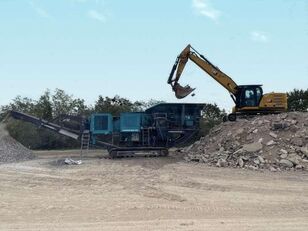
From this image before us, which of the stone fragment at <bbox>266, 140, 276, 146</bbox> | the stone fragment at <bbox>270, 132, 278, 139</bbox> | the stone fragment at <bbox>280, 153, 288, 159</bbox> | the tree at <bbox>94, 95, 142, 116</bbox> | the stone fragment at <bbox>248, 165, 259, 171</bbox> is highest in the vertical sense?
the tree at <bbox>94, 95, 142, 116</bbox>

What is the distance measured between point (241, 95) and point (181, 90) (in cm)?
458

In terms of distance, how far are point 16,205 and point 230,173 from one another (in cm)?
994

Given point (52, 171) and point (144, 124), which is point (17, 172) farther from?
point (144, 124)

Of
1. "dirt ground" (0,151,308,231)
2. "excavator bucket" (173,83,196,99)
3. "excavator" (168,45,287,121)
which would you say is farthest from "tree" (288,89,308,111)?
"dirt ground" (0,151,308,231)

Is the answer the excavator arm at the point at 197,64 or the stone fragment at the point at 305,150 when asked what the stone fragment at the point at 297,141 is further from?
the excavator arm at the point at 197,64

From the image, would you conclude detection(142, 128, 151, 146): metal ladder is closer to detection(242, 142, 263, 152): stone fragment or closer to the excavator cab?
detection(242, 142, 263, 152): stone fragment

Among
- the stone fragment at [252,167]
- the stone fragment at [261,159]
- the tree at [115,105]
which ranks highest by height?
the tree at [115,105]

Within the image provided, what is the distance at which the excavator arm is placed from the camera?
3027 centimetres

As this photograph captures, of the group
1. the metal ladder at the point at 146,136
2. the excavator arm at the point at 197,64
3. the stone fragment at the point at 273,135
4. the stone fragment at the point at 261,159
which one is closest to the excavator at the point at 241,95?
the excavator arm at the point at 197,64

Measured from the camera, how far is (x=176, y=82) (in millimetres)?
30406

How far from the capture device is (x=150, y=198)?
13.6 m

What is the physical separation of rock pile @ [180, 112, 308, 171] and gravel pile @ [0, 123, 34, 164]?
876 cm

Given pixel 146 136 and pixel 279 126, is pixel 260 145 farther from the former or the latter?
pixel 146 136

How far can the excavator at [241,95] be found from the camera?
102ft
